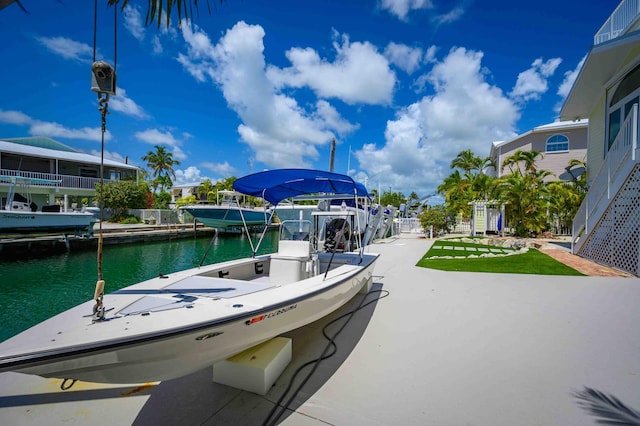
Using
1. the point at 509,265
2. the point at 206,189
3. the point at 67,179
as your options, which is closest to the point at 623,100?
the point at 509,265

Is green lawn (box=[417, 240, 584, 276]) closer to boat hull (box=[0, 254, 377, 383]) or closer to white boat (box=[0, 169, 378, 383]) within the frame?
white boat (box=[0, 169, 378, 383])

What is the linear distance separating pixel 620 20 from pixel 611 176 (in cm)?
692

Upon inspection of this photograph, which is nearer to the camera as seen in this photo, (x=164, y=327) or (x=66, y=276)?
(x=164, y=327)

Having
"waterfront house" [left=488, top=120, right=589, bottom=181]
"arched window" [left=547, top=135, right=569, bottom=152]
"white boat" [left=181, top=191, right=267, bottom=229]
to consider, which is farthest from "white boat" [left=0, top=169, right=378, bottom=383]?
"arched window" [left=547, top=135, right=569, bottom=152]

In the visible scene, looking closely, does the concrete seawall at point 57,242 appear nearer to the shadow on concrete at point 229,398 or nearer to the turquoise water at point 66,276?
the turquoise water at point 66,276

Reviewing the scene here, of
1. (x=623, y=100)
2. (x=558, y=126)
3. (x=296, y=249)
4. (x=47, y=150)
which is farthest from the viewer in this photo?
(x=47, y=150)

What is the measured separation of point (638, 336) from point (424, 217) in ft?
53.2

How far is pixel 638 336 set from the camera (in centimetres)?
408

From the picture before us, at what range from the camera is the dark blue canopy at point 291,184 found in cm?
494

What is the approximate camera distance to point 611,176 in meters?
8.54

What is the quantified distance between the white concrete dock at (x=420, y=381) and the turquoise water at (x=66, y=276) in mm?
4986

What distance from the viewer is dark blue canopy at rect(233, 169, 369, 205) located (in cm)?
494

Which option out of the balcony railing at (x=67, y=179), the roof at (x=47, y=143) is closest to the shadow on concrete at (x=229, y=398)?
the balcony railing at (x=67, y=179)

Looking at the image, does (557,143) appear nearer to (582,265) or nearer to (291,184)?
(582,265)
